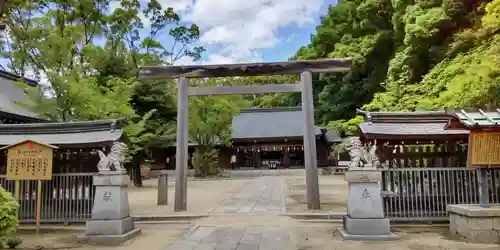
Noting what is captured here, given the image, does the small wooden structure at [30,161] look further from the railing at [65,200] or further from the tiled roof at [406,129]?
the tiled roof at [406,129]

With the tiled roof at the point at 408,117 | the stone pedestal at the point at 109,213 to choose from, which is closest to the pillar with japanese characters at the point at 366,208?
the tiled roof at the point at 408,117

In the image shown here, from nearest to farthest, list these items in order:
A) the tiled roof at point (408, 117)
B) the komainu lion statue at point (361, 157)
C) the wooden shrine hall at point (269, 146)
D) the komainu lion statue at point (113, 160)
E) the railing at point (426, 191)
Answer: the komainu lion statue at point (361, 157), the komainu lion statue at point (113, 160), the railing at point (426, 191), the tiled roof at point (408, 117), the wooden shrine hall at point (269, 146)

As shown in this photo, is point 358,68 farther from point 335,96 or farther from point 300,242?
point 300,242

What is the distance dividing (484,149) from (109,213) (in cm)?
757

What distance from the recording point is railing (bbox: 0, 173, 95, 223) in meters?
→ 10.4

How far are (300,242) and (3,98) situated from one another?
17884mm

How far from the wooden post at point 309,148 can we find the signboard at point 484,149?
15.7ft

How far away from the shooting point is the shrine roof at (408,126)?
32.7 feet

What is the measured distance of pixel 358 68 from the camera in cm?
3195

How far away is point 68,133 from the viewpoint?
1131 centimetres

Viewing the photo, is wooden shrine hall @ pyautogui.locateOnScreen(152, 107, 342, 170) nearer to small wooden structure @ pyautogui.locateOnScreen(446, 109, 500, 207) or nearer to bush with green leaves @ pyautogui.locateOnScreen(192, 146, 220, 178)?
bush with green leaves @ pyautogui.locateOnScreen(192, 146, 220, 178)

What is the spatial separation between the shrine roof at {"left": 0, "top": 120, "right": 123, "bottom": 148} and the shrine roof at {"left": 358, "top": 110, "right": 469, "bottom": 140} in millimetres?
6417

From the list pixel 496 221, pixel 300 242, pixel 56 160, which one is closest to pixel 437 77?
pixel 496 221

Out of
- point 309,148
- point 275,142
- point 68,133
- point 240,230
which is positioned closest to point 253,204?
point 309,148
